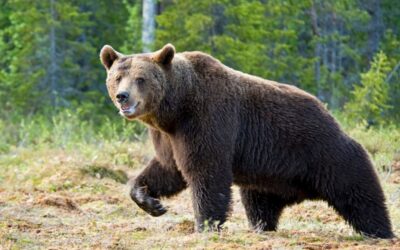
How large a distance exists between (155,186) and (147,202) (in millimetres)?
185

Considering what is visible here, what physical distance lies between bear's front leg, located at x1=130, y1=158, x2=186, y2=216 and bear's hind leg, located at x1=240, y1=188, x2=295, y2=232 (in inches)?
27.4

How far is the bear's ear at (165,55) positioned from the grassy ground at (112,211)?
156 cm

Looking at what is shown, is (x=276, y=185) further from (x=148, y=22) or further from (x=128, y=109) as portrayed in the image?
(x=148, y=22)

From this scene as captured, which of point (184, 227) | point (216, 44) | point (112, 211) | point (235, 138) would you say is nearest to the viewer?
point (235, 138)

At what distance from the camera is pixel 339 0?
24500mm

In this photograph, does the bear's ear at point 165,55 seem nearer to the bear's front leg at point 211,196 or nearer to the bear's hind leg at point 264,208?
the bear's front leg at point 211,196

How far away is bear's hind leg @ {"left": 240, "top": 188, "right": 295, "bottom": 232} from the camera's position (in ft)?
29.6

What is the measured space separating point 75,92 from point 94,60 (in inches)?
78.3

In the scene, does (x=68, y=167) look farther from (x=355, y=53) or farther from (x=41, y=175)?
(x=355, y=53)

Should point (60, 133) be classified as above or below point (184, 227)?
below

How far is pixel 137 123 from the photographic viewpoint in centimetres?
2142

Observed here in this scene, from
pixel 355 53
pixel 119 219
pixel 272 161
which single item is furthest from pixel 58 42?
pixel 272 161

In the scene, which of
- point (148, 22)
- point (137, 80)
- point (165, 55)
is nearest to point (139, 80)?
point (137, 80)

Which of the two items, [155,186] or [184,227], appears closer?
[184,227]
